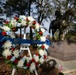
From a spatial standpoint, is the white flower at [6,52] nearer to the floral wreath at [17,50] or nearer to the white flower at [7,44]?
the floral wreath at [17,50]

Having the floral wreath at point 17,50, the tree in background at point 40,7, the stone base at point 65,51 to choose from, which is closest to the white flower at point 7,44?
the floral wreath at point 17,50

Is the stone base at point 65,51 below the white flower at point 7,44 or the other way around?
below

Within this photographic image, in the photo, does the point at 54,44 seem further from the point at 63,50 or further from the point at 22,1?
the point at 22,1

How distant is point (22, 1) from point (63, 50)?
924 centimetres

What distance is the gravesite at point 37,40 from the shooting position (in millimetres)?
5387

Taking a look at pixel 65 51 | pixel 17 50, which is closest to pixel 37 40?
pixel 17 50

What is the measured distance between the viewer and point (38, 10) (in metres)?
18.0

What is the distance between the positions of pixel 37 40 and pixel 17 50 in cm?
94

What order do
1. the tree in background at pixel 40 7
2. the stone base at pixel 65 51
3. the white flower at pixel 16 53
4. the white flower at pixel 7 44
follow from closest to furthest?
1. the white flower at pixel 7 44
2. the white flower at pixel 16 53
3. the stone base at pixel 65 51
4. the tree in background at pixel 40 7

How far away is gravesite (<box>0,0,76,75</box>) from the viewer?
5.39 meters

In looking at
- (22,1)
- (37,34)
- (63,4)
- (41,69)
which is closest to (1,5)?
(22,1)

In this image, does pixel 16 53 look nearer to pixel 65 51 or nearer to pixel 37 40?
pixel 37 40

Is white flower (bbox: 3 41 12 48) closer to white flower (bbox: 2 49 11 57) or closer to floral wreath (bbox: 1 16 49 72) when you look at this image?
floral wreath (bbox: 1 16 49 72)

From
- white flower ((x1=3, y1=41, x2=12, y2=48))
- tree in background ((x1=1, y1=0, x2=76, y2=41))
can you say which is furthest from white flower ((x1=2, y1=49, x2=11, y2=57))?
tree in background ((x1=1, y1=0, x2=76, y2=41))
